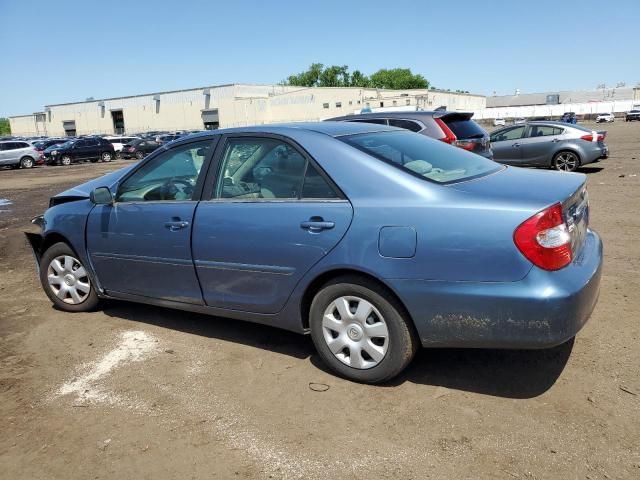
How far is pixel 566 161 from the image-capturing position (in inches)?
547

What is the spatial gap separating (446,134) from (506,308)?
21.0 ft

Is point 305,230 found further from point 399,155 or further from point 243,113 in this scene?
point 243,113

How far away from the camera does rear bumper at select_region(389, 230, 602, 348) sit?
2.82 metres

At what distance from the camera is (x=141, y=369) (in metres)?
3.87

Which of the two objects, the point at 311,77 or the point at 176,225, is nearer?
the point at 176,225

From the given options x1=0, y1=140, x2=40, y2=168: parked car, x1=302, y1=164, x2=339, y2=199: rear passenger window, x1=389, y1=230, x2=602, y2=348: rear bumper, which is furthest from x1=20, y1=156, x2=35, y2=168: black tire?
x1=389, y1=230, x2=602, y2=348: rear bumper

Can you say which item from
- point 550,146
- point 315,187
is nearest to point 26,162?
point 550,146

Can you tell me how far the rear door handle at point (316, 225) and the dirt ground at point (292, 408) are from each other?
101cm

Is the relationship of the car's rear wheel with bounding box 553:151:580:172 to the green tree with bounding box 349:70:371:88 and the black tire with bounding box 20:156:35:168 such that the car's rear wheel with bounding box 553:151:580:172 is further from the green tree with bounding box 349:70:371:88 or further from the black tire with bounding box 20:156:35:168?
the green tree with bounding box 349:70:371:88

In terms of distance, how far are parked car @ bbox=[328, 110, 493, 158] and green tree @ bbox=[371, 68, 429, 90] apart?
118m

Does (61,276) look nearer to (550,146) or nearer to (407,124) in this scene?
(407,124)

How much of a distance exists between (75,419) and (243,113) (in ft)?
212

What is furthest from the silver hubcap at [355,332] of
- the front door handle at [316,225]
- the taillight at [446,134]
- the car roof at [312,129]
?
the taillight at [446,134]

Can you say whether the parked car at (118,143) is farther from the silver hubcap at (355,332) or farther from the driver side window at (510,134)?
the silver hubcap at (355,332)
